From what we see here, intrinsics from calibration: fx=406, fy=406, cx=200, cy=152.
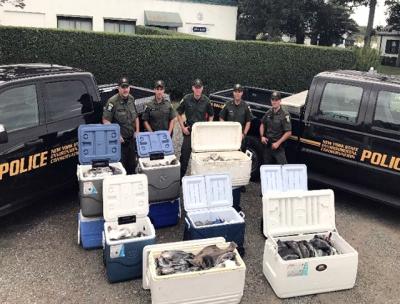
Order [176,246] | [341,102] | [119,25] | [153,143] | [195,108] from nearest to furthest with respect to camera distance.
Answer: [176,246] < [153,143] < [341,102] < [195,108] < [119,25]

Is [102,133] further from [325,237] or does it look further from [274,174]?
[325,237]

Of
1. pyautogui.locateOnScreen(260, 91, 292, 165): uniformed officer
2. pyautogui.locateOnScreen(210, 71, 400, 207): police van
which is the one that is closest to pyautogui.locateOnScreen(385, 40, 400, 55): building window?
pyautogui.locateOnScreen(210, 71, 400, 207): police van

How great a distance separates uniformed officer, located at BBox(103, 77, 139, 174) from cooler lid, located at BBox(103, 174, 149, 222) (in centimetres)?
153

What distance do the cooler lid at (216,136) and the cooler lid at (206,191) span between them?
102 cm

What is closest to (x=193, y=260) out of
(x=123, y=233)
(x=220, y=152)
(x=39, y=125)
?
(x=123, y=233)

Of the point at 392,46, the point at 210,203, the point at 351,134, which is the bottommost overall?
the point at 210,203

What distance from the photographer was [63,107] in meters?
5.65

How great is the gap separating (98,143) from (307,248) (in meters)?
2.91

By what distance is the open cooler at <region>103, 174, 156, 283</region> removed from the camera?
4.21 meters

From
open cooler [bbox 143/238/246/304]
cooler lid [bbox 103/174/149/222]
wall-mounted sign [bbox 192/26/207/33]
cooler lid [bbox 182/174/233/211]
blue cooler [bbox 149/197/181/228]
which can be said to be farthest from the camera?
wall-mounted sign [bbox 192/26/207/33]

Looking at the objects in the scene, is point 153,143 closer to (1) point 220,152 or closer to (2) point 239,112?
(1) point 220,152

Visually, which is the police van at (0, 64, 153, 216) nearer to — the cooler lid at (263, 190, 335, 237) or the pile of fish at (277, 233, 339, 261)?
the cooler lid at (263, 190, 335, 237)

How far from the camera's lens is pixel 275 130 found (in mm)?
6262

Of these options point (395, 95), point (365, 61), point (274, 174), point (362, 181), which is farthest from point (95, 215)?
point (365, 61)
